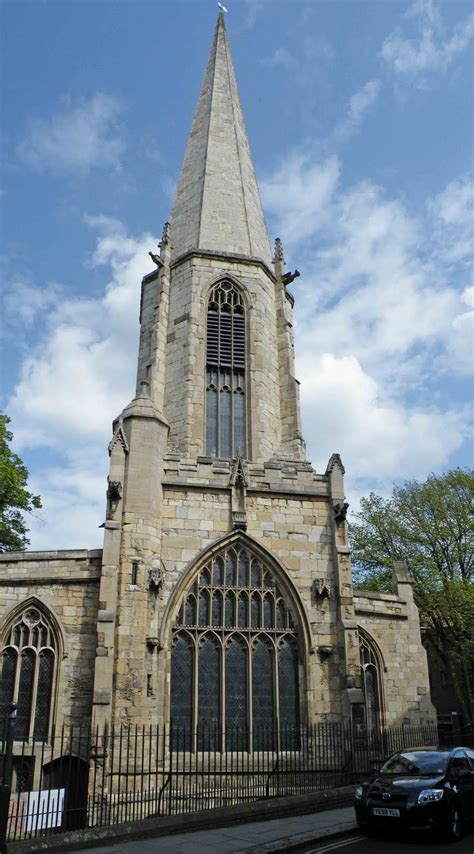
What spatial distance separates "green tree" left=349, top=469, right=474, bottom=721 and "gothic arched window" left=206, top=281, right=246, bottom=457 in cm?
1084

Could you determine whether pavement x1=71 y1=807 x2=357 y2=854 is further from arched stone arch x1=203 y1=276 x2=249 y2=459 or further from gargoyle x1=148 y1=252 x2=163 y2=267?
gargoyle x1=148 y1=252 x2=163 y2=267

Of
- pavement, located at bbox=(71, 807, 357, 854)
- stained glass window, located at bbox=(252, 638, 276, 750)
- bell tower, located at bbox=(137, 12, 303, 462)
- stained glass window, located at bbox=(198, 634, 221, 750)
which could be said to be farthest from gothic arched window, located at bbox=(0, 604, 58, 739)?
bell tower, located at bbox=(137, 12, 303, 462)

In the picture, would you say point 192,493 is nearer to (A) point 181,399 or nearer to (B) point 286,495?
(B) point 286,495

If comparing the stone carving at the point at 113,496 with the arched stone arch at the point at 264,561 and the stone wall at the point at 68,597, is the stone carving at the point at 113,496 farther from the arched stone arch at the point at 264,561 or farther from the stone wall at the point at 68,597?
the arched stone arch at the point at 264,561

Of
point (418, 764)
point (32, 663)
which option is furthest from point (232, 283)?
point (418, 764)

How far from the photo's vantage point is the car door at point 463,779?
30.1 feet

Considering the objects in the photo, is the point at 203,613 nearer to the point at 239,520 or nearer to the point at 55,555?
the point at 239,520

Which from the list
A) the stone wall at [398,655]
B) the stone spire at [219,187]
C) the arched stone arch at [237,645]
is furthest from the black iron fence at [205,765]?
the stone spire at [219,187]

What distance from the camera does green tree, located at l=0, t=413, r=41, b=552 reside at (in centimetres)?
2250

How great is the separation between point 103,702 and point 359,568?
18128mm

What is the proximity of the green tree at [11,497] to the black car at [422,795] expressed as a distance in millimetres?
16276

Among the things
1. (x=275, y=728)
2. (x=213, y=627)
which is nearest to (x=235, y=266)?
(x=213, y=627)

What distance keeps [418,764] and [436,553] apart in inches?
723

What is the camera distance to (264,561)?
15.5 metres
